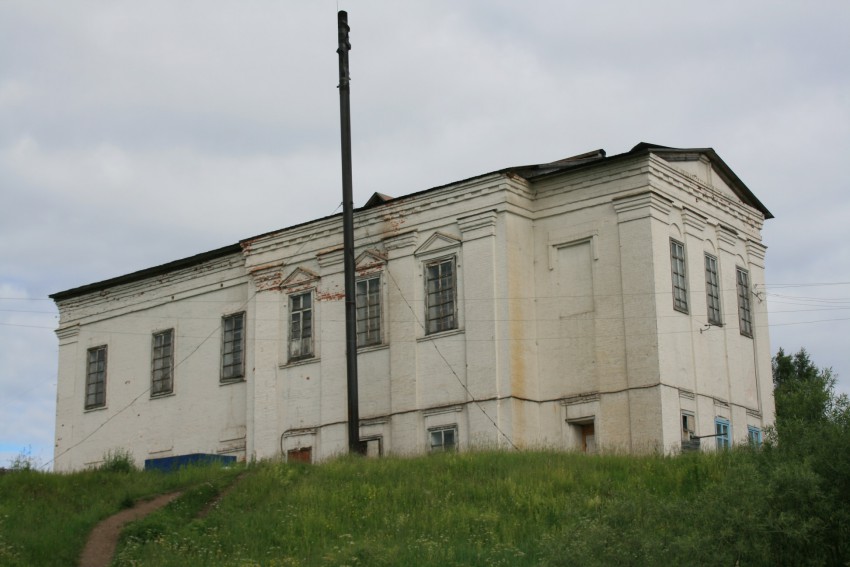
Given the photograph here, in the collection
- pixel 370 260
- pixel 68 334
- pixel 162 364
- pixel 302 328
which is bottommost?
pixel 162 364

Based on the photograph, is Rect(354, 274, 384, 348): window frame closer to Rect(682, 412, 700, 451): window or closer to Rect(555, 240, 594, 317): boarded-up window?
Rect(555, 240, 594, 317): boarded-up window

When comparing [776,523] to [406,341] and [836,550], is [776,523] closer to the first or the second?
[836,550]

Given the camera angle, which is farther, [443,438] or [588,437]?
[443,438]

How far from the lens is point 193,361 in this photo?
109ft

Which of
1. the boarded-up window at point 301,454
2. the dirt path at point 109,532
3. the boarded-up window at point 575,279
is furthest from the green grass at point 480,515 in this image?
the boarded-up window at point 301,454

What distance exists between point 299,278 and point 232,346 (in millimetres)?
2955

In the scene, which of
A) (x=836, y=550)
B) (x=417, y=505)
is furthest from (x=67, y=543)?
(x=836, y=550)

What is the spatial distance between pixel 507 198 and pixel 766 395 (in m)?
7.85

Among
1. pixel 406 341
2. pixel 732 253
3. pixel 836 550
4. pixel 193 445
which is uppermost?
pixel 732 253

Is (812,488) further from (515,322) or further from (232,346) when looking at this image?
(232,346)

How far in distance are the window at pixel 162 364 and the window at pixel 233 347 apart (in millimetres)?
1952

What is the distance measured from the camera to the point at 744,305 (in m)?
29.5

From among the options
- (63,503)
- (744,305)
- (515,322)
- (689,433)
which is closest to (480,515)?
(689,433)

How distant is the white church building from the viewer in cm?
2659
